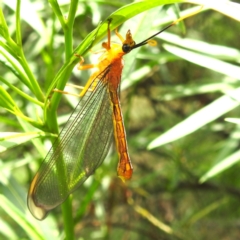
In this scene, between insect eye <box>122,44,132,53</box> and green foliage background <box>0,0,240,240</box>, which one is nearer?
green foliage background <box>0,0,240,240</box>

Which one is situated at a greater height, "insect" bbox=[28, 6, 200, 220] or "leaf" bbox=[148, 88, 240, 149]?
"insect" bbox=[28, 6, 200, 220]

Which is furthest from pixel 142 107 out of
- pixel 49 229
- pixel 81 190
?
pixel 49 229

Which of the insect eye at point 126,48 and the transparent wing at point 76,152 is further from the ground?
the insect eye at point 126,48

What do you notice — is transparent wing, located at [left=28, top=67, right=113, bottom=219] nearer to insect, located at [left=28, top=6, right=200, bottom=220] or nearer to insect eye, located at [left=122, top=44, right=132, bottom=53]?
insect, located at [left=28, top=6, right=200, bottom=220]

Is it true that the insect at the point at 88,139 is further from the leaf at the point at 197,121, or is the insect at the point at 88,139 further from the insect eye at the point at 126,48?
the leaf at the point at 197,121

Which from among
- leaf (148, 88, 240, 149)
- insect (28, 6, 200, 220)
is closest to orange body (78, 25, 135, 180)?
insect (28, 6, 200, 220)

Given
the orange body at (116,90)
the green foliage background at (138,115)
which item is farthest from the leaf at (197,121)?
the orange body at (116,90)

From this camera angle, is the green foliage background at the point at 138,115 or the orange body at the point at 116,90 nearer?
the green foliage background at the point at 138,115

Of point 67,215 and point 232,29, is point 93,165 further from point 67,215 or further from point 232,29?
point 232,29

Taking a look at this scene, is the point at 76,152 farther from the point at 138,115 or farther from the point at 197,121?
the point at 138,115
